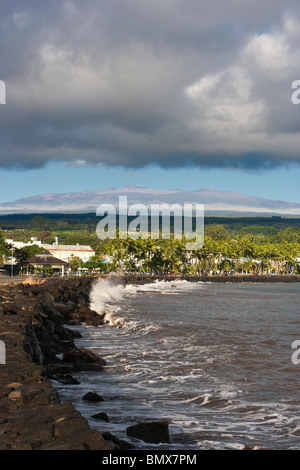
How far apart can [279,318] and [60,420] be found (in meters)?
26.6

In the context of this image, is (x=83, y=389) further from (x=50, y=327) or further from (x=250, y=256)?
(x=250, y=256)

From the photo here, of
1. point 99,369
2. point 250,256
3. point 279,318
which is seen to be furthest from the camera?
point 250,256

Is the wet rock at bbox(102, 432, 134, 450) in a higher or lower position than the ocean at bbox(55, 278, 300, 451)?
higher

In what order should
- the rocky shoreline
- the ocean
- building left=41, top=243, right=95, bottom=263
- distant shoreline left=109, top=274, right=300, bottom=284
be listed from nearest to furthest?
the rocky shoreline → the ocean → distant shoreline left=109, top=274, right=300, bottom=284 → building left=41, top=243, right=95, bottom=263

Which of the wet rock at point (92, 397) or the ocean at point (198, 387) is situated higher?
the wet rock at point (92, 397)

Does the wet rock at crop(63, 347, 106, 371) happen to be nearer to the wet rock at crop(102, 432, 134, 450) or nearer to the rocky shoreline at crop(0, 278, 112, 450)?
the rocky shoreline at crop(0, 278, 112, 450)

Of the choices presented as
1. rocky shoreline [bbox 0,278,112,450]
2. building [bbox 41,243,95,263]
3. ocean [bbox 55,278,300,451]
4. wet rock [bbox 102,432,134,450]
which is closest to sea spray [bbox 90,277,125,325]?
ocean [bbox 55,278,300,451]

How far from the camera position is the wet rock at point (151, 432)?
7.80m

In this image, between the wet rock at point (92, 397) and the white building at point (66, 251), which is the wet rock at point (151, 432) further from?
the white building at point (66, 251)

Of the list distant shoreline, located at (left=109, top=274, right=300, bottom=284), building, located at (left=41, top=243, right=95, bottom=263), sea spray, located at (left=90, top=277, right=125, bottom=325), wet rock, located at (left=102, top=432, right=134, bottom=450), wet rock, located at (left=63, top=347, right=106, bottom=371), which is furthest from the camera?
building, located at (left=41, top=243, right=95, bottom=263)

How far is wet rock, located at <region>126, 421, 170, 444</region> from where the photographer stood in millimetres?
7801

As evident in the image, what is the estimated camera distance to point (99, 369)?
1362 centimetres

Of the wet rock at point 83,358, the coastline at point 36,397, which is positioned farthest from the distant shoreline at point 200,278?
the coastline at point 36,397
